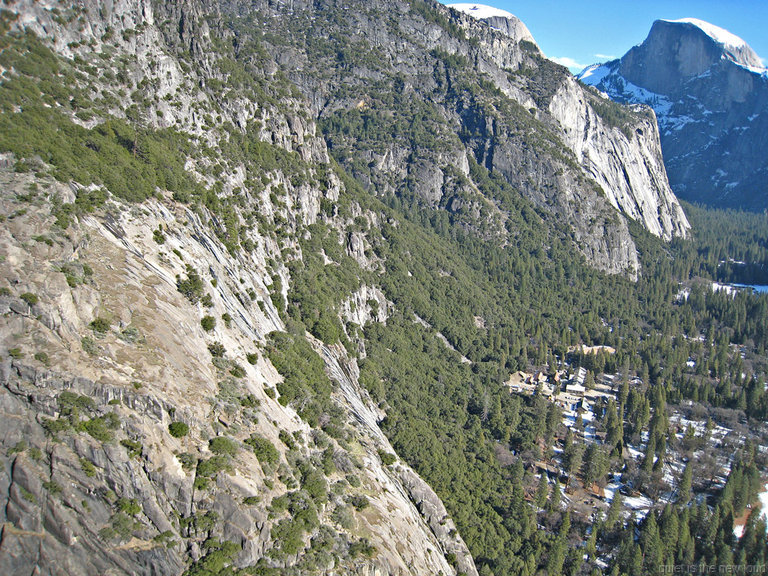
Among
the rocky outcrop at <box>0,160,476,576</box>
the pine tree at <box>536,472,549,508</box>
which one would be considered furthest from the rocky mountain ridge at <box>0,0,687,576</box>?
the pine tree at <box>536,472,549,508</box>

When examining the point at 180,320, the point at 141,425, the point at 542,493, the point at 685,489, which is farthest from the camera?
the point at 685,489

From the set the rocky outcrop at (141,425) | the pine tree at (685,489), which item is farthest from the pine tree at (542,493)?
the rocky outcrop at (141,425)

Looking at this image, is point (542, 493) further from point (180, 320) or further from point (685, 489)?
point (180, 320)

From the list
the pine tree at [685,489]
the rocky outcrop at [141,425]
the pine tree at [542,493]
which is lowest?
the pine tree at [542,493]

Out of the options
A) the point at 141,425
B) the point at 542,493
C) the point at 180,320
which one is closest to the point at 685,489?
the point at 542,493

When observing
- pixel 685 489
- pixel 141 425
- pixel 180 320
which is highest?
pixel 180 320

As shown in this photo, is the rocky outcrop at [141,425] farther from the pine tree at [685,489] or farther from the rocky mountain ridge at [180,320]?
the pine tree at [685,489]

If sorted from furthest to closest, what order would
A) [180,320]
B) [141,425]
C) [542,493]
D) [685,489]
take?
[685,489] → [542,493] → [180,320] → [141,425]

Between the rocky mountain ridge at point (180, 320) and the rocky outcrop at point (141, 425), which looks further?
the rocky mountain ridge at point (180, 320)

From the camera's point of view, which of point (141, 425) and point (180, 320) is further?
point (180, 320)

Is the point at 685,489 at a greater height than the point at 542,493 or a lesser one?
greater

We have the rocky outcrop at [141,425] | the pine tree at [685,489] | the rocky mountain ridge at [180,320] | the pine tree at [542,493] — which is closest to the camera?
the rocky outcrop at [141,425]

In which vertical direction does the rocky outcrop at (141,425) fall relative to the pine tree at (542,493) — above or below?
above
